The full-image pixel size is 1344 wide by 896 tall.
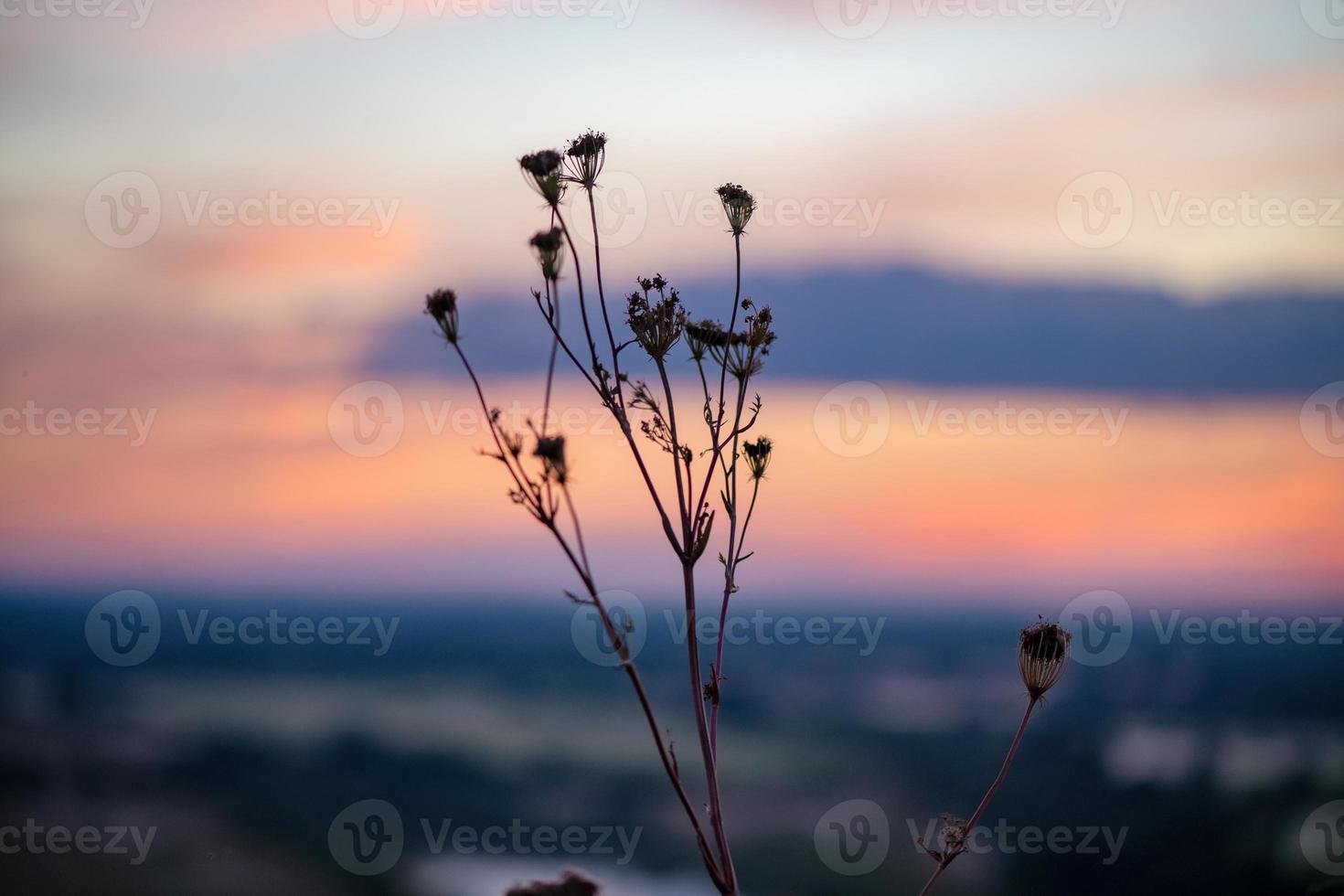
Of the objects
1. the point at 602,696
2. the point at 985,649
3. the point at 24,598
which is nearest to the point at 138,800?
the point at 602,696

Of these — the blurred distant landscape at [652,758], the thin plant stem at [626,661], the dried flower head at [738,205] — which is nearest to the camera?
the thin plant stem at [626,661]

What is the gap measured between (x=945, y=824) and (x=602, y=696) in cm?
5426

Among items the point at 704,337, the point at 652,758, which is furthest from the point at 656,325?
the point at 652,758

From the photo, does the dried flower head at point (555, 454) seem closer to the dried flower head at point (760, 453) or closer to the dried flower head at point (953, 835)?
the dried flower head at point (760, 453)

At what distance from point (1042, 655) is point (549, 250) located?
213 cm

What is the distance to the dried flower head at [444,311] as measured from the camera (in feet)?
9.66

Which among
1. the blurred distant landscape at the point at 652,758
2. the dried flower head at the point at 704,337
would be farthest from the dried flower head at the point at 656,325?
the blurred distant landscape at the point at 652,758

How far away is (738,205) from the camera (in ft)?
12.3

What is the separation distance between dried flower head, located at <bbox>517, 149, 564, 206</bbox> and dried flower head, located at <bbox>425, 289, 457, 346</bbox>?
1.65 ft

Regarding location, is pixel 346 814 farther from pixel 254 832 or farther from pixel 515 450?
pixel 515 450

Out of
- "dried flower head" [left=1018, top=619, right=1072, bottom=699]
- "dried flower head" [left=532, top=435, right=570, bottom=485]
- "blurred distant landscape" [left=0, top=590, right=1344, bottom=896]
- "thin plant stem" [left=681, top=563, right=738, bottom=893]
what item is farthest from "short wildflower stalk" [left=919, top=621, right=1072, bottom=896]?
"blurred distant landscape" [left=0, top=590, right=1344, bottom=896]

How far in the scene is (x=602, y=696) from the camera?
5616cm

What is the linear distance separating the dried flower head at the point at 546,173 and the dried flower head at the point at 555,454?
36.0 inches

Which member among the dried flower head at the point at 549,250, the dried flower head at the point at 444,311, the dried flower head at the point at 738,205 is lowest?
the dried flower head at the point at 444,311
